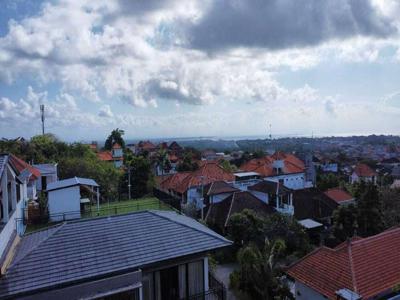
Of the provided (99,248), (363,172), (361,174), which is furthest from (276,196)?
(363,172)

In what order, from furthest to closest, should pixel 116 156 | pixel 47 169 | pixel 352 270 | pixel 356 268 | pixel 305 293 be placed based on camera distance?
pixel 116 156 < pixel 47 169 < pixel 305 293 < pixel 356 268 < pixel 352 270

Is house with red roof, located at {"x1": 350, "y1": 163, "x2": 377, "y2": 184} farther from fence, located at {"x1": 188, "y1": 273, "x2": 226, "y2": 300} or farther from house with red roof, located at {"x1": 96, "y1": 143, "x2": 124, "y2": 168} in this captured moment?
fence, located at {"x1": 188, "y1": 273, "x2": 226, "y2": 300}

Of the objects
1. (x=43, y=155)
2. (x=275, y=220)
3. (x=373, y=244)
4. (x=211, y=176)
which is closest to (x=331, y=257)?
(x=373, y=244)

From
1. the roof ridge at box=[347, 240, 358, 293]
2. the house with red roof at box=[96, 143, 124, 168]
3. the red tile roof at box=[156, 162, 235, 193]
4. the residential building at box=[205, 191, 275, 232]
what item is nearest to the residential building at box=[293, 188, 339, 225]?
the residential building at box=[205, 191, 275, 232]

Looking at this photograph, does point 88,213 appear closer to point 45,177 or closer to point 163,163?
point 45,177

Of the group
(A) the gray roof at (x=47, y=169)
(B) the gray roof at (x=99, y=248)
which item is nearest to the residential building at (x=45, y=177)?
(A) the gray roof at (x=47, y=169)

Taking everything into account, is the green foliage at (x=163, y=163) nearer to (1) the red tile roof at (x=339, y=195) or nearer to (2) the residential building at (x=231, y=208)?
(2) the residential building at (x=231, y=208)
